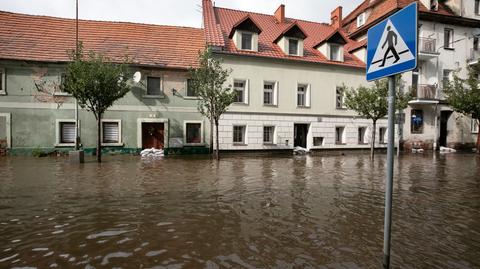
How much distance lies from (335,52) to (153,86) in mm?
13897

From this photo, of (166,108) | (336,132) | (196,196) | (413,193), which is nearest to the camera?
(196,196)

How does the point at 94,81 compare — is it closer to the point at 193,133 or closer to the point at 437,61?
the point at 193,133

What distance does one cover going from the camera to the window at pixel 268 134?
20766mm

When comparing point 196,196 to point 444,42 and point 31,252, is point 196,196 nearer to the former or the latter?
point 31,252

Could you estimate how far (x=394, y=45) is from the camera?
282cm

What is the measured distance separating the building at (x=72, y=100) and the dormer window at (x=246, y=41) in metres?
3.29

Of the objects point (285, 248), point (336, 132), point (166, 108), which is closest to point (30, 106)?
point (166, 108)

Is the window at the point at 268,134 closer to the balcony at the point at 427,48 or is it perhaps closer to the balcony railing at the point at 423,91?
the balcony railing at the point at 423,91

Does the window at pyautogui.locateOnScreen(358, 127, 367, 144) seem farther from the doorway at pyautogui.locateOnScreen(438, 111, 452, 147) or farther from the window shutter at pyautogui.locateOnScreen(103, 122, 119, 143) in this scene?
the window shutter at pyautogui.locateOnScreen(103, 122, 119, 143)

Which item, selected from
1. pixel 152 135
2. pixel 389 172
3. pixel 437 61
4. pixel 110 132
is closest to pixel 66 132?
pixel 110 132

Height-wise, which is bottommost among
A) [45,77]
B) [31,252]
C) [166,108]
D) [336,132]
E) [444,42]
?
[31,252]

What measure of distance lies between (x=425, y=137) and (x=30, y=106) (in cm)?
2856

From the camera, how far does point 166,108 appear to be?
19.0 m

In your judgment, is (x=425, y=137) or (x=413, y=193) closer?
(x=413, y=193)
